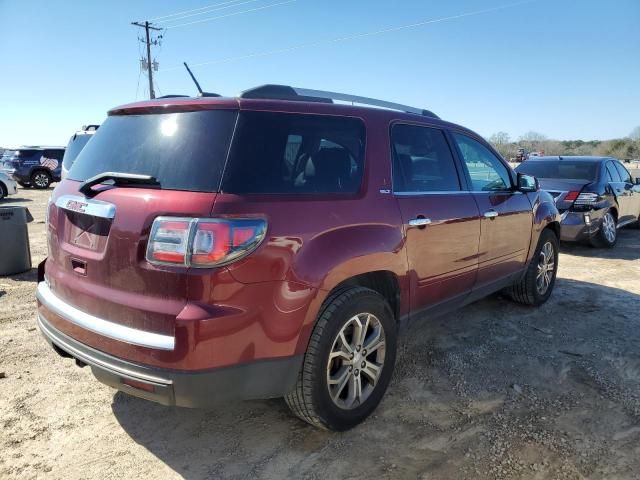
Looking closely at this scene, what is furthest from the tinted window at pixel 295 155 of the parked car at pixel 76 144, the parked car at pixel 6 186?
the parked car at pixel 6 186

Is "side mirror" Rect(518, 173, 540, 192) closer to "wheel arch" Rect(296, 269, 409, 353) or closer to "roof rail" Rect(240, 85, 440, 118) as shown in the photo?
"roof rail" Rect(240, 85, 440, 118)

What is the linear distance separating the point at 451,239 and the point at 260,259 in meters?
1.75

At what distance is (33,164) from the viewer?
2127cm

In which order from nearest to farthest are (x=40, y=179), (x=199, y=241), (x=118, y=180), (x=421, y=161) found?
(x=199, y=241), (x=118, y=180), (x=421, y=161), (x=40, y=179)

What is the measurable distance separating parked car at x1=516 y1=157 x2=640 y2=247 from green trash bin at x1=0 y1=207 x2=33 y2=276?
790cm

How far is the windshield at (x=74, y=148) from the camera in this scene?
26.6 ft

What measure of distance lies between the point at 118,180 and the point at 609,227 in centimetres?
847

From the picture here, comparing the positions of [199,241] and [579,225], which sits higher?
[199,241]

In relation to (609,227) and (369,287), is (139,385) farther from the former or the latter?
(609,227)

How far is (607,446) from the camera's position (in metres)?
2.71

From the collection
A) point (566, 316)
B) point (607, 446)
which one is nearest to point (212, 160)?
point (607, 446)

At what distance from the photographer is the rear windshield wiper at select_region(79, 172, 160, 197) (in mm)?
→ 2361

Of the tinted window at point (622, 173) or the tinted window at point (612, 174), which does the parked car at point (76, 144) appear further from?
the tinted window at point (622, 173)

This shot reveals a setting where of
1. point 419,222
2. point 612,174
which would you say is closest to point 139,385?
point 419,222
